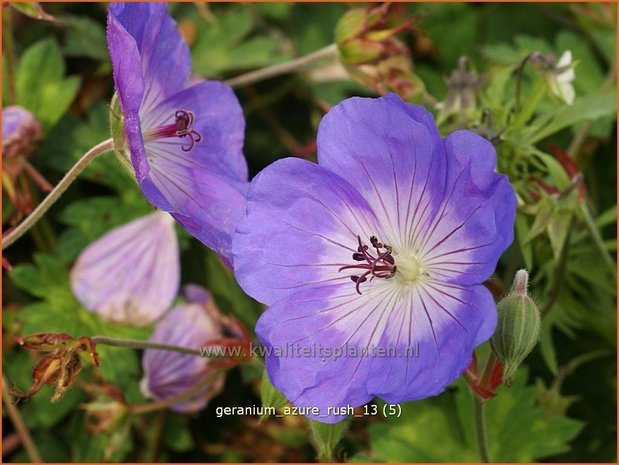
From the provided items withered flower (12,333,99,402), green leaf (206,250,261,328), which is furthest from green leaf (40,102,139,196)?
withered flower (12,333,99,402)

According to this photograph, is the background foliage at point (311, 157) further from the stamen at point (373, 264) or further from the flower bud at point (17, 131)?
the stamen at point (373, 264)

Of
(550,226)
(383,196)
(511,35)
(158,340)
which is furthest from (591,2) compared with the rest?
(158,340)

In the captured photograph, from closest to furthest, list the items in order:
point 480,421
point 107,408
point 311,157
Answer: point 480,421
point 107,408
point 311,157

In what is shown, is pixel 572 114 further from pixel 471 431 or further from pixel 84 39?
pixel 84 39

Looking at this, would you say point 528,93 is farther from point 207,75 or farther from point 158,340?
point 158,340

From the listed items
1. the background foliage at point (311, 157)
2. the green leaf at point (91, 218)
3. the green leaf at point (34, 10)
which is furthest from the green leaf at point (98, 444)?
the green leaf at point (34, 10)

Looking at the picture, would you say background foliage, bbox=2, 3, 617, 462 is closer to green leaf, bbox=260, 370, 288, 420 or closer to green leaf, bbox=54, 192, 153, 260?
green leaf, bbox=54, 192, 153, 260

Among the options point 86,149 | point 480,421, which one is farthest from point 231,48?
point 480,421
